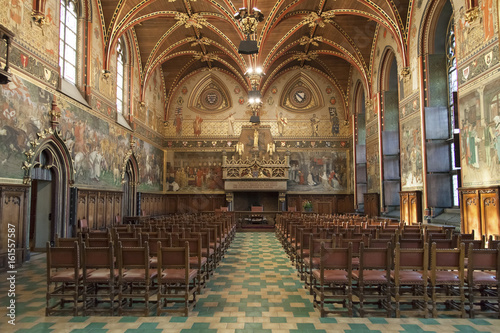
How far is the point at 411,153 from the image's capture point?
17000mm

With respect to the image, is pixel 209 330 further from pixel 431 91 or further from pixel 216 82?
pixel 216 82

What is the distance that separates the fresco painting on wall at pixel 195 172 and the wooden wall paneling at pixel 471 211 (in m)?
18.3

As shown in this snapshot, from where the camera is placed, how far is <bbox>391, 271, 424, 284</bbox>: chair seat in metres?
5.58

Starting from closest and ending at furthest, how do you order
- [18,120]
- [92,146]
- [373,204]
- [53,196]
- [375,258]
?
[375,258] → [18,120] → [53,196] → [92,146] → [373,204]

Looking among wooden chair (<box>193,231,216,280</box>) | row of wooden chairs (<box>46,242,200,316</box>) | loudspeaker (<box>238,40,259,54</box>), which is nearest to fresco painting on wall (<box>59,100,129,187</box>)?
loudspeaker (<box>238,40,259,54</box>)

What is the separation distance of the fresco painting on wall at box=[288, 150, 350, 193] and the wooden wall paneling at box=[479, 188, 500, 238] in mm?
16568

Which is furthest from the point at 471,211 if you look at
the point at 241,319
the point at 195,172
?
the point at 195,172

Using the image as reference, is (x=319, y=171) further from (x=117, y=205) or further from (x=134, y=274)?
(x=134, y=274)

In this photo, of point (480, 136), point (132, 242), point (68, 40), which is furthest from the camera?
point (68, 40)

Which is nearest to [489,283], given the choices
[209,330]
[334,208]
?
[209,330]

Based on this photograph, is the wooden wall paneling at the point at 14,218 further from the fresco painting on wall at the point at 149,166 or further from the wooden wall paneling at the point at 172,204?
the wooden wall paneling at the point at 172,204

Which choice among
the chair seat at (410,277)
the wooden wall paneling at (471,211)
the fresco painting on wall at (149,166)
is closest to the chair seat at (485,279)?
the chair seat at (410,277)

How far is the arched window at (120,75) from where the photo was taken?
64.6ft

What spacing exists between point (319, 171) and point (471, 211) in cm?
1639
